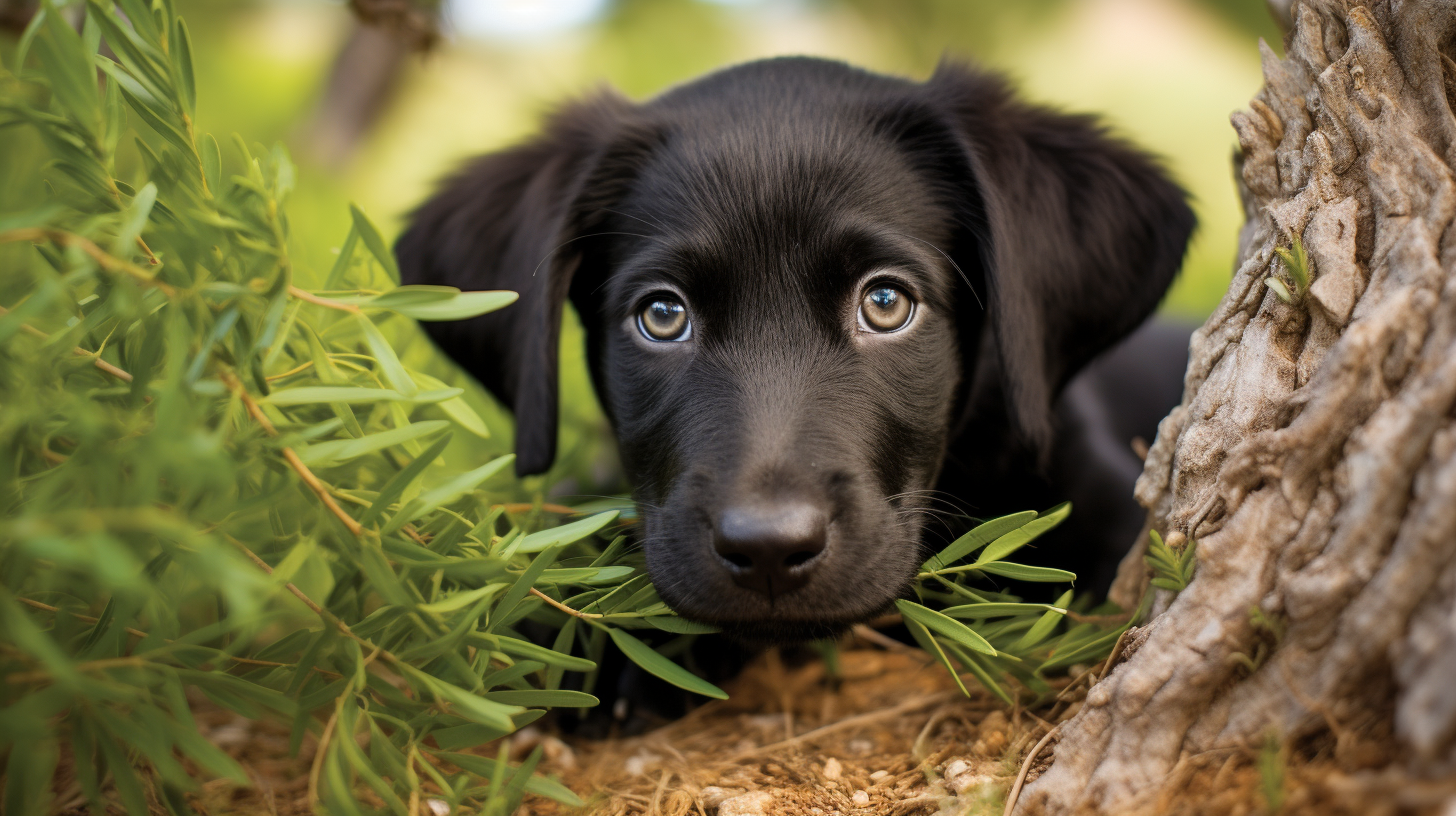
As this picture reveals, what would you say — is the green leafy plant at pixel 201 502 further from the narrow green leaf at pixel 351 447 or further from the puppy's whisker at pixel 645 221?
the puppy's whisker at pixel 645 221

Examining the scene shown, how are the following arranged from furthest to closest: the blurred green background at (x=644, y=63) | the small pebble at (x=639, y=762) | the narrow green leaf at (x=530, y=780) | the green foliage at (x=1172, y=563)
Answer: the blurred green background at (x=644, y=63) < the small pebble at (x=639, y=762) < the green foliage at (x=1172, y=563) < the narrow green leaf at (x=530, y=780)

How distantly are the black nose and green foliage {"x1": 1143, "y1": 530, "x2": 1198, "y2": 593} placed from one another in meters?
0.52

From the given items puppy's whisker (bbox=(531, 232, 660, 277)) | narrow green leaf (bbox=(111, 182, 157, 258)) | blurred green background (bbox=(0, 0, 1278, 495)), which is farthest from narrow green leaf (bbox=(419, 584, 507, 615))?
blurred green background (bbox=(0, 0, 1278, 495))

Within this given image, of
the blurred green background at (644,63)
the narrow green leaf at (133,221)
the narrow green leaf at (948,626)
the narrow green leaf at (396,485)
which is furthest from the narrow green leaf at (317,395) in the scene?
the blurred green background at (644,63)

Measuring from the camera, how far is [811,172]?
2131mm

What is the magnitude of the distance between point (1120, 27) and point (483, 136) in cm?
763

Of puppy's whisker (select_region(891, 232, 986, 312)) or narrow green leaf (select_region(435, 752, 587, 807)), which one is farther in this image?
puppy's whisker (select_region(891, 232, 986, 312))

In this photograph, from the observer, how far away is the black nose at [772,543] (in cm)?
160

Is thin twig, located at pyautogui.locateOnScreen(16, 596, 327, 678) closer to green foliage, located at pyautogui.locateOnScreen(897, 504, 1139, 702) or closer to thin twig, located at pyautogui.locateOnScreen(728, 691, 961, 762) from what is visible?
thin twig, located at pyautogui.locateOnScreen(728, 691, 961, 762)

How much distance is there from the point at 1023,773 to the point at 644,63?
10.8 m

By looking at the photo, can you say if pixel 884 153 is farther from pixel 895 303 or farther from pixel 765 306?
pixel 765 306

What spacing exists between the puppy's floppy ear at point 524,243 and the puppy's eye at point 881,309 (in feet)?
2.22

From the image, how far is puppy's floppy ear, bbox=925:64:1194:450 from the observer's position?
2129 millimetres

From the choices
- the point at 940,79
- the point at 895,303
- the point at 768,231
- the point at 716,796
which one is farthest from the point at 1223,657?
the point at 940,79
